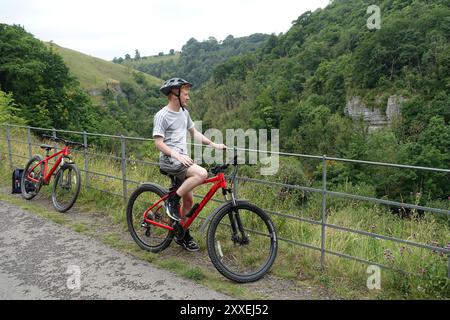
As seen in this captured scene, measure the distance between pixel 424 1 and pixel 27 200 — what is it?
4158 inches

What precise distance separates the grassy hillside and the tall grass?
4818 inches

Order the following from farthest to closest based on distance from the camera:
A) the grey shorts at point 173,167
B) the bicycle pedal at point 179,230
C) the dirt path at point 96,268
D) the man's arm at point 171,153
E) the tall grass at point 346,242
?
1. the bicycle pedal at point 179,230
2. the grey shorts at point 173,167
3. the man's arm at point 171,153
4. the dirt path at point 96,268
5. the tall grass at point 346,242

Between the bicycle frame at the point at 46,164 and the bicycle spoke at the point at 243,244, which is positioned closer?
the bicycle spoke at the point at 243,244

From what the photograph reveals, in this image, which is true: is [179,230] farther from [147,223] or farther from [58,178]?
[58,178]

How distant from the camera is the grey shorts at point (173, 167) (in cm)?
425

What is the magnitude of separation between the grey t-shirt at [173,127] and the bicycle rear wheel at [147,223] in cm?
66

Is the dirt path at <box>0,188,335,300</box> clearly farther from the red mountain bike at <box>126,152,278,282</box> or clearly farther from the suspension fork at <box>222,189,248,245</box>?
the suspension fork at <box>222,189,248,245</box>

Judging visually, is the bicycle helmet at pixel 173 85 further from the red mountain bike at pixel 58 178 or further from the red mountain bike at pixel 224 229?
the red mountain bike at pixel 58 178

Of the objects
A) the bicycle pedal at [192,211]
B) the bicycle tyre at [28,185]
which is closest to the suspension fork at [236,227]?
the bicycle pedal at [192,211]

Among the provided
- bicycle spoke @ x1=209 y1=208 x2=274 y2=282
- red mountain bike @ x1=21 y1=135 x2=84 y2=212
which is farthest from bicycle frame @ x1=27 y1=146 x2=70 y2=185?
bicycle spoke @ x1=209 y1=208 x2=274 y2=282

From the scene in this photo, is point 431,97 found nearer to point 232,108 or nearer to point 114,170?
point 232,108

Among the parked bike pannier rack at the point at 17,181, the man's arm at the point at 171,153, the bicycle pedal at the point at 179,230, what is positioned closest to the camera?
the man's arm at the point at 171,153
